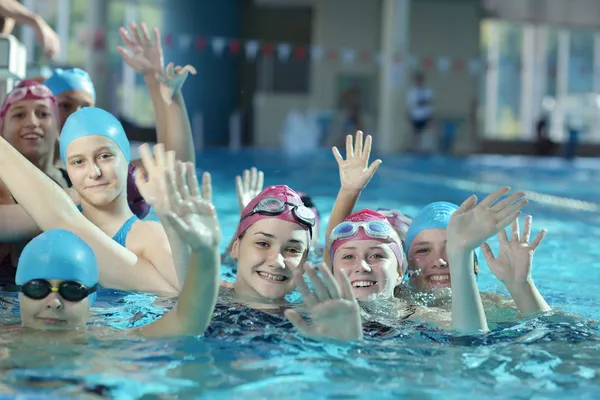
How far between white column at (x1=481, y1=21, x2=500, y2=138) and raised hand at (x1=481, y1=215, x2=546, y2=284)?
21.2 m

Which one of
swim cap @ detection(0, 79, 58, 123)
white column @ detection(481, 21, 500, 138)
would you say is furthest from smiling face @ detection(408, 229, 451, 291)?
Answer: white column @ detection(481, 21, 500, 138)

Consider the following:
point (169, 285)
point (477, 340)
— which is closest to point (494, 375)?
point (477, 340)

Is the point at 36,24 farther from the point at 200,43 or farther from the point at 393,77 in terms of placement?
the point at 200,43

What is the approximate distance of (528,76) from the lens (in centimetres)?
2436

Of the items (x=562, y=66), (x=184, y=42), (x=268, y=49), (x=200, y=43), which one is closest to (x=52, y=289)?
(x=200, y=43)

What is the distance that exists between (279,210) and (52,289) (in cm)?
117

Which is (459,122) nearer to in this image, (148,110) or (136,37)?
(148,110)

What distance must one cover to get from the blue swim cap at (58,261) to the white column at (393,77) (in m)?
16.8

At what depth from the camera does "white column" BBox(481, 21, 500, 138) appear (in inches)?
958

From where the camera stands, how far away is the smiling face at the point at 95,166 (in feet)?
12.7

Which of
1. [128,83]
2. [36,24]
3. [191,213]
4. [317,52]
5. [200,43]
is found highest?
[200,43]

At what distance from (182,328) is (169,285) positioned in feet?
3.66

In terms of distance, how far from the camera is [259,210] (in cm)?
388

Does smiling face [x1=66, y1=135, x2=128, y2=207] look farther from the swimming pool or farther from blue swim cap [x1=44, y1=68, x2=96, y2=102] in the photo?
blue swim cap [x1=44, y1=68, x2=96, y2=102]
